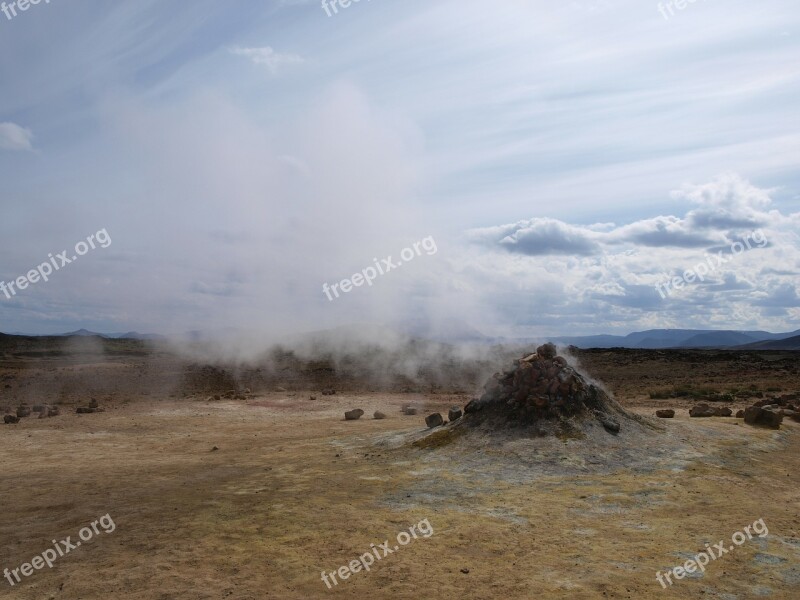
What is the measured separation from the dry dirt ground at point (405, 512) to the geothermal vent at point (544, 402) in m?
0.69

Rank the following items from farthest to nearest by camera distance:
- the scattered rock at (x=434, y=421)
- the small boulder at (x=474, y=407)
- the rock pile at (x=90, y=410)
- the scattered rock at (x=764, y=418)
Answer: the rock pile at (x=90, y=410), the scattered rock at (x=764, y=418), the scattered rock at (x=434, y=421), the small boulder at (x=474, y=407)

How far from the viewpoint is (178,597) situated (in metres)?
6.16

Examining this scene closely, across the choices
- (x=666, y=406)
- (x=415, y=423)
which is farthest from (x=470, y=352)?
(x=415, y=423)

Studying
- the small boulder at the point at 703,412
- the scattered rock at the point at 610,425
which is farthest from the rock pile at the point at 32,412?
the small boulder at the point at 703,412

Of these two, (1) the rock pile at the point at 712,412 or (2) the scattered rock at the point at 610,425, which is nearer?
(2) the scattered rock at the point at 610,425

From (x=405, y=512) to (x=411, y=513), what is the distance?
0.11 metres

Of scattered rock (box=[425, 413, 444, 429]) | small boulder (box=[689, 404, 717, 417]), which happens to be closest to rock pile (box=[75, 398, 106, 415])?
scattered rock (box=[425, 413, 444, 429])

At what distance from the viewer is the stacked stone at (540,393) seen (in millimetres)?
12922

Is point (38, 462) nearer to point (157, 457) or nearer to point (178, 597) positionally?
point (157, 457)

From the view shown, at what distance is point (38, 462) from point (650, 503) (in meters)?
13.5

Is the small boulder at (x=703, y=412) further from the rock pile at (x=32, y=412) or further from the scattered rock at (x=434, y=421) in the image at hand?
the rock pile at (x=32, y=412)

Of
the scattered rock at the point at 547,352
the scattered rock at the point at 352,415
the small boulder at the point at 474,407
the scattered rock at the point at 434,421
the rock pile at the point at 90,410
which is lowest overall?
the scattered rock at the point at 352,415

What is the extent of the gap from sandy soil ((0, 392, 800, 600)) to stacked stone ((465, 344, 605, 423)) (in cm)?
108

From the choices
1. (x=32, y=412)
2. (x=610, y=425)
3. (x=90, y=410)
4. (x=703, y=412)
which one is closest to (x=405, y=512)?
(x=610, y=425)
